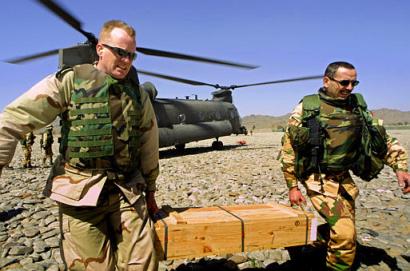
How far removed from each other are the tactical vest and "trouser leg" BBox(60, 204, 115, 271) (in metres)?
0.39

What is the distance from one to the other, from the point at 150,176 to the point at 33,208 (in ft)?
16.3

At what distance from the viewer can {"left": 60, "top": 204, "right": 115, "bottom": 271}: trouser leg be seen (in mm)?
2924

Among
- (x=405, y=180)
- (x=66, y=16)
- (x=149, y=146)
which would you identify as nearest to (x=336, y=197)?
(x=405, y=180)

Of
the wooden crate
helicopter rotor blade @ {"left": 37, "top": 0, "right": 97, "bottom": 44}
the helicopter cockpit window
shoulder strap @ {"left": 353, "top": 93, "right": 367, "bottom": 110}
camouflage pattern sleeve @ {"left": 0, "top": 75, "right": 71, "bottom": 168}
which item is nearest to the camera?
camouflage pattern sleeve @ {"left": 0, "top": 75, "right": 71, "bottom": 168}

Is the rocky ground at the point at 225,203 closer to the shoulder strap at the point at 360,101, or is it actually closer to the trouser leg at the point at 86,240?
the trouser leg at the point at 86,240

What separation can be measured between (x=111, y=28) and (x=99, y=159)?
107 cm

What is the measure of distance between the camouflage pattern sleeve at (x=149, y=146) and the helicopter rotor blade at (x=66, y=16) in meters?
4.50

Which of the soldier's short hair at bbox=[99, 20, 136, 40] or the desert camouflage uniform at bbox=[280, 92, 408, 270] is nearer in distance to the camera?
the soldier's short hair at bbox=[99, 20, 136, 40]

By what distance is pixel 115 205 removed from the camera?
311 cm

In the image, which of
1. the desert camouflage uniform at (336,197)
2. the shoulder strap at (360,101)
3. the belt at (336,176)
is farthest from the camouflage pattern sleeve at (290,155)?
the shoulder strap at (360,101)

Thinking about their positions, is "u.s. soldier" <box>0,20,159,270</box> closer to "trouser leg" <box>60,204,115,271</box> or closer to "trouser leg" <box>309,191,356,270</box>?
"trouser leg" <box>60,204,115,271</box>

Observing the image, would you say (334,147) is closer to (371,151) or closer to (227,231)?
(371,151)

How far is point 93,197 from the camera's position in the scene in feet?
9.52

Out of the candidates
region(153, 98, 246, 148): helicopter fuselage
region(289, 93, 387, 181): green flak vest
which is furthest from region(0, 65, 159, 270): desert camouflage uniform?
region(153, 98, 246, 148): helicopter fuselage
